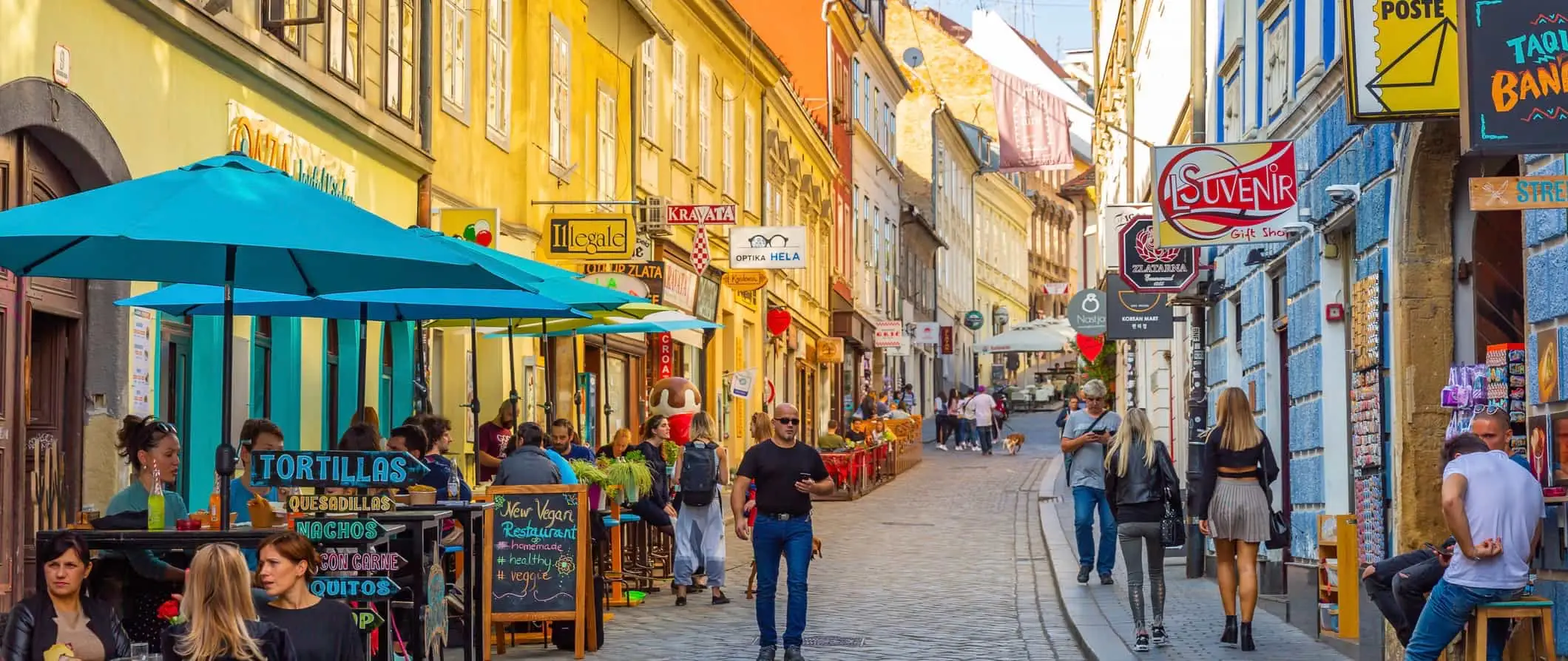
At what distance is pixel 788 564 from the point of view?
11.8 m

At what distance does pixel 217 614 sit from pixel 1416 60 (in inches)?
231

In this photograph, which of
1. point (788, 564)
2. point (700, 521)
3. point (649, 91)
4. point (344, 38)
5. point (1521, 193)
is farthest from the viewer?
point (649, 91)

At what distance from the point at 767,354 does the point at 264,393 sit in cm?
2403

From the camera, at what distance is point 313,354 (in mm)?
16312

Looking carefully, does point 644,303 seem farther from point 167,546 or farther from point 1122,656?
point 167,546

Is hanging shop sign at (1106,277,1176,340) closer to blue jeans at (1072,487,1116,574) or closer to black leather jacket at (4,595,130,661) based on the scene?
blue jeans at (1072,487,1116,574)

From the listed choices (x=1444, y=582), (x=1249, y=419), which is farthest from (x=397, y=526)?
(x=1249, y=419)

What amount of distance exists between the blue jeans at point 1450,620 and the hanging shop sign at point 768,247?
2114 cm

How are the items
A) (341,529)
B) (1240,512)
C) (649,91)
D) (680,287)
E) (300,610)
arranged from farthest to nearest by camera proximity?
(680,287) < (649,91) < (1240,512) < (341,529) < (300,610)

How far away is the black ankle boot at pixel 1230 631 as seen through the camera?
492 inches

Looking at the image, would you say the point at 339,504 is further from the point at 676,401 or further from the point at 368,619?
the point at 676,401

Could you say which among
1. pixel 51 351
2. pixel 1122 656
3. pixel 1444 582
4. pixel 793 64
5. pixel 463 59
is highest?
pixel 793 64

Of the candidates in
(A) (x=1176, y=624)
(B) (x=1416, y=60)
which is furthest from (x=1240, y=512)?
(B) (x=1416, y=60)

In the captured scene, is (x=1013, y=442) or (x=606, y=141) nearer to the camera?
(x=606, y=141)
